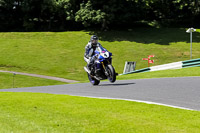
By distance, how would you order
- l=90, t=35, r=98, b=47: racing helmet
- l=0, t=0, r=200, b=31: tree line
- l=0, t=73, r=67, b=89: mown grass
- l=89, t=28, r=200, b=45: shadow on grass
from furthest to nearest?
l=0, t=0, r=200, b=31: tree line → l=89, t=28, r=200, b=45: shadow on grass → l=0, t=73, r=67, b=89: mown grass → l=90, t=35, r=98, b=47: racing helmet

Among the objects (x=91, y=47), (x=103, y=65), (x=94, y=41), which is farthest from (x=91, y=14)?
(x=103, y=65)

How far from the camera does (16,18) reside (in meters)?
59.7

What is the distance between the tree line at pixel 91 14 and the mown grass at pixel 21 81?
2297 cm

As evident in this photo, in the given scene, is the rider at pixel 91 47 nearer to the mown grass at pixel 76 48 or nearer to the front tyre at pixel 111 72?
the front tyre at pixel 111 72

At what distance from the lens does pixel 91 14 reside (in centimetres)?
5081

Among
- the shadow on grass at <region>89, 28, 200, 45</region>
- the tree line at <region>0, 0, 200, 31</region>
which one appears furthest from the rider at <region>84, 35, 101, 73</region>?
the tree line at <region>0, 0, 200, 31</region>

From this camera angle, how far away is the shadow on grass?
49.7 meters

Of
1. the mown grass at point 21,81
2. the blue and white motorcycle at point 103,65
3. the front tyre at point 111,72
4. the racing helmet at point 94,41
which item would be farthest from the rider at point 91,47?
the mown grass at point 21,81

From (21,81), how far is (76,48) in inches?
754

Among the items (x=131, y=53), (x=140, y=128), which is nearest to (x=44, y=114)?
(x=140, y=128)

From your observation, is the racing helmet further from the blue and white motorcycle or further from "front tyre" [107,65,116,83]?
"front tyre" [107,65,116,83]

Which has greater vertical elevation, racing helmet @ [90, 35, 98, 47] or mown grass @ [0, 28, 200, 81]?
racing helmet @ [90, 35, 98, 47]

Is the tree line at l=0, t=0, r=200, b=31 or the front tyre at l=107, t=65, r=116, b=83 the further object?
the tree line at l=0, t=0, r=200, b=31

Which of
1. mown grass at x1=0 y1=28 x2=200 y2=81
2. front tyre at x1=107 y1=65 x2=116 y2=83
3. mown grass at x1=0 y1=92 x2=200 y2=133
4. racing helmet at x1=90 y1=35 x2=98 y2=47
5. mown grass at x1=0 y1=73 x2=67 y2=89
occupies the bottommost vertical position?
mown grass at x1=0 y1=28 x2=200 y2=81
